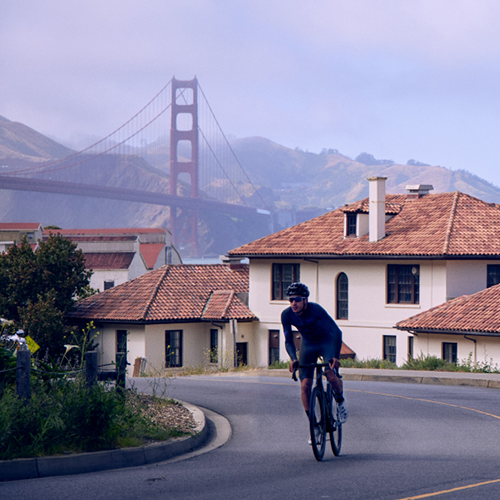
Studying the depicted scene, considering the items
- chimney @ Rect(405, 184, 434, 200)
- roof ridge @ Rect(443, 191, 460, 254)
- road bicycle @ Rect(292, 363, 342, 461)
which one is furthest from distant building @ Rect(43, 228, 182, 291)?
road bicycle @ Rect(292, 363, 342, 461)

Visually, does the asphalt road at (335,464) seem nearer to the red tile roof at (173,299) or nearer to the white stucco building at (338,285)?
the white stucco building at (338,285)

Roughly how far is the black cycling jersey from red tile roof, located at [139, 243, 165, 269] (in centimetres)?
7233

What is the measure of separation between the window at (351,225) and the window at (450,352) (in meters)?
10.8

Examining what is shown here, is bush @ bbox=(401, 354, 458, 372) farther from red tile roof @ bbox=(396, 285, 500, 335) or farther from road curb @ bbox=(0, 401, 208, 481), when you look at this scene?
road curb @ bbox=(0, 401, 208, 481)

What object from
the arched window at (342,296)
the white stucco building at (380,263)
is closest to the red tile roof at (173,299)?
the white stucco building at (380,263)

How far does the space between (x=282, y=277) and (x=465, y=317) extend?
12.6m

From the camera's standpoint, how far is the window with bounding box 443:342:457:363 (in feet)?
95.8

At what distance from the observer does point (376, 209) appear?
3872 centimetres

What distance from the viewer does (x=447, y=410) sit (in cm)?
1320

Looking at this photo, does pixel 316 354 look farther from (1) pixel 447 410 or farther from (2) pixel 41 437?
(1) pixel 447 410

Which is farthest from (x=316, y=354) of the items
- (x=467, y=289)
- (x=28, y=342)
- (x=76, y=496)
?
(x=467, y=289)

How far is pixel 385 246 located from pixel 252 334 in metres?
8.64

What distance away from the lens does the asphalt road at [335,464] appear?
7.39 metres

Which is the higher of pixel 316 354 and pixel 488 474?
pixel 316 354
